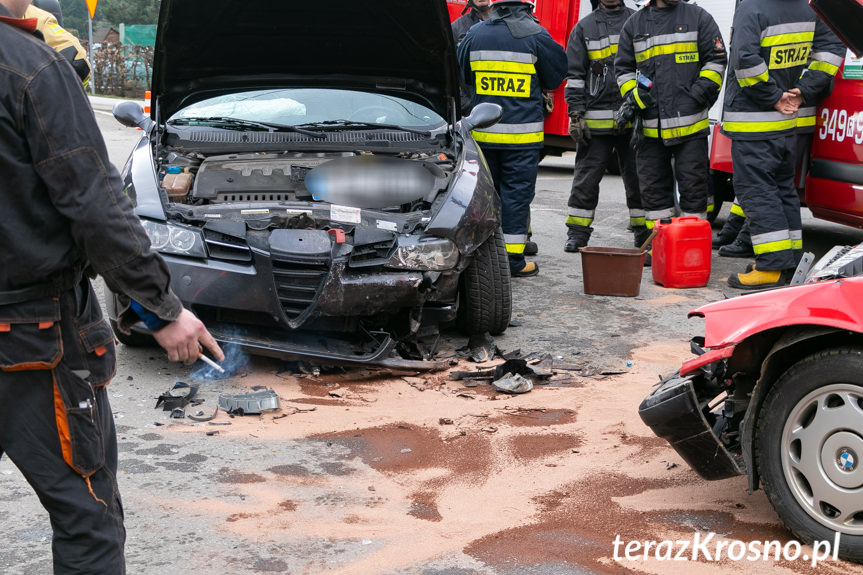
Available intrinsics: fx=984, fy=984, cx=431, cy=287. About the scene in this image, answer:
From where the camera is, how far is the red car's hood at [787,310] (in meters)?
2.95

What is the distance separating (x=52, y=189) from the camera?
2.12 metres

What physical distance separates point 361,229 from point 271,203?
1.69 ft

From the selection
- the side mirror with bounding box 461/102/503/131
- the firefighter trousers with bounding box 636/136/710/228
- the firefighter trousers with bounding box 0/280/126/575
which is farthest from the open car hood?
the firefighter trousers with bounding box 0/280/126/575

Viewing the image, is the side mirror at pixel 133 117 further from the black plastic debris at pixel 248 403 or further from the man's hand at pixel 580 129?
the man's hand at pixel 580 129

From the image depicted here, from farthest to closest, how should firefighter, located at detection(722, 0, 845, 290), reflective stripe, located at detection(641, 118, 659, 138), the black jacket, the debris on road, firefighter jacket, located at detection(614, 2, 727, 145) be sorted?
reflective stripe, located at detection(641, 118, 659, 138) < firefighter jacket, located at detection(614, 2, 727, 145) < firefighter, located at detection(722, 0, 845, 290) < the debris on road < the black jacket

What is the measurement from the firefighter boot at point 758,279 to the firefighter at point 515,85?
1.62 meters

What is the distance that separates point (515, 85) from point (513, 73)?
0.30 feet

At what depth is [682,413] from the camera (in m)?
3.21

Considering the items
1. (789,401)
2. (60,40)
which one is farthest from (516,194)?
(789,401)

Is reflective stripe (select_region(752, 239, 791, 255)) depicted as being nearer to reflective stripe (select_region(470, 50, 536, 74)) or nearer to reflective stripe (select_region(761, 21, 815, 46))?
reflective stripe (select_region(761, 21, 815, 46))

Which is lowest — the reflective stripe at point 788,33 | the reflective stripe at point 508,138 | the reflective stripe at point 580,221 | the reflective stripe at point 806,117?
the reflective stripe at point 580,221

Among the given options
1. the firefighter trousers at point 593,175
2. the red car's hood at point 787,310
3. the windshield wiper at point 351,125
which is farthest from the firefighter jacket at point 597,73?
the red car's hood at point 787,310

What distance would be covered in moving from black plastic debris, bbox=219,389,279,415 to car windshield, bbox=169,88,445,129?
77.8 inches

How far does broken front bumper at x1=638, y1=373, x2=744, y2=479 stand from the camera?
321cm
